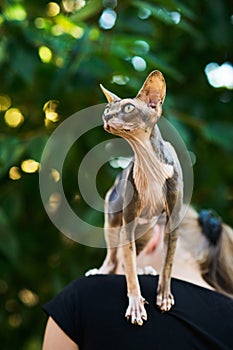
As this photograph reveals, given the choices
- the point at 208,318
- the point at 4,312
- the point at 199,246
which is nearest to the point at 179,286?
the point at 208,318

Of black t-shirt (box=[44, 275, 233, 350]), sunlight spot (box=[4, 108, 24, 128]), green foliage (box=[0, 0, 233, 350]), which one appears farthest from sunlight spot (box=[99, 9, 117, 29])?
black t-shirt (box=[44, 275, 233, 350])

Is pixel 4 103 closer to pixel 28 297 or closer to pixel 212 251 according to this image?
pixel 28 297

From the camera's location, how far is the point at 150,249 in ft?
3.39

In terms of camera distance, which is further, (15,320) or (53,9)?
(15,320)

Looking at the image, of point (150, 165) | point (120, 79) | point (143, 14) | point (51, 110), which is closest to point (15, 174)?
point (51, 110)

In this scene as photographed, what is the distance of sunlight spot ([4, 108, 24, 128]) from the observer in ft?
5.08

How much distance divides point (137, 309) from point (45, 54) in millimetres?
828

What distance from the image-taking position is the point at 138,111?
0.67 metres

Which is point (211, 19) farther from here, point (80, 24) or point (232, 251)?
point (232, 251)

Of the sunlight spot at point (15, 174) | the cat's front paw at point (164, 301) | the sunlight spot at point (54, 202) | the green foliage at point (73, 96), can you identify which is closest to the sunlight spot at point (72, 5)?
the green foliage at point (73, 96)

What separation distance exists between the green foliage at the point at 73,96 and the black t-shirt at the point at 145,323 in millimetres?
415

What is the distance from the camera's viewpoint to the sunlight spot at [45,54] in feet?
4.74

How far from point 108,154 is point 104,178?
1.30ft

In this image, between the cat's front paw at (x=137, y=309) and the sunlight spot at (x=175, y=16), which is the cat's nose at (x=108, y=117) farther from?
the sunlight spot at (x=175, y=16)
